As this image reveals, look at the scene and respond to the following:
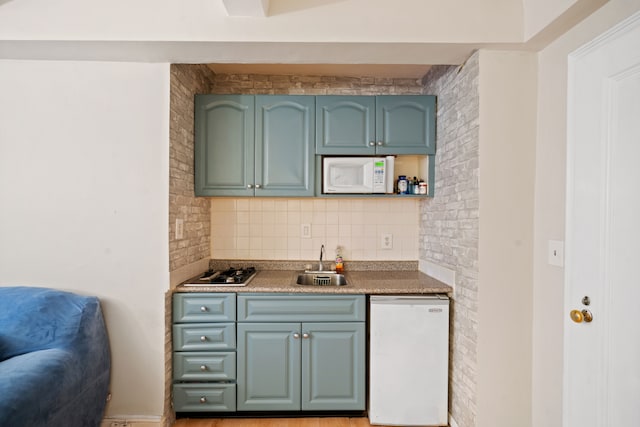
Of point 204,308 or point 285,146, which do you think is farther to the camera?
point 285,146

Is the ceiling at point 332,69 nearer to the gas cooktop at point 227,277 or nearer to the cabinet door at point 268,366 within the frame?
the gas cooktop at point 227,277

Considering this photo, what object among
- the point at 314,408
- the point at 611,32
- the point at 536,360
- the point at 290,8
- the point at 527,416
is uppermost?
the point at 290,8

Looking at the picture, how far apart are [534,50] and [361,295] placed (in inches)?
68.6

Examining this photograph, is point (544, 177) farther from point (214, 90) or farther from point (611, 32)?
point (214, 90)

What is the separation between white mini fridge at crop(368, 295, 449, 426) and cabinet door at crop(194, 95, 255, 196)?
4.45ft

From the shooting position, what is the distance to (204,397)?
7.09 ft

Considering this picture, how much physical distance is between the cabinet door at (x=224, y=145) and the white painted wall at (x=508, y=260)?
1.61 meters

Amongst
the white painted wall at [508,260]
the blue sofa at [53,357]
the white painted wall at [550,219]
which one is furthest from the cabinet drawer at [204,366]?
the white painted wall at [550,219]

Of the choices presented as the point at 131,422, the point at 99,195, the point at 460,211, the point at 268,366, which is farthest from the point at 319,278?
the point at 99,195

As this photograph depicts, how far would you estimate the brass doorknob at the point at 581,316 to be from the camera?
1.42 m

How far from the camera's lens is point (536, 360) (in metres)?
1.81

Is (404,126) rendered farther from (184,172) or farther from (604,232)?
(184,172)

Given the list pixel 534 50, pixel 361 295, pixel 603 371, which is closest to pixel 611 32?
pixel 534 50

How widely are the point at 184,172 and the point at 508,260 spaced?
2119 mm
